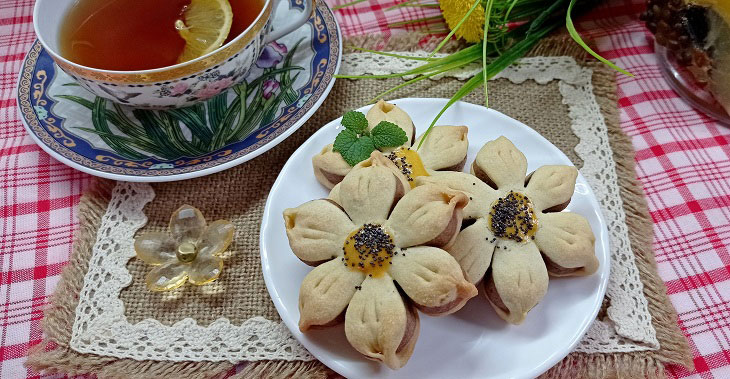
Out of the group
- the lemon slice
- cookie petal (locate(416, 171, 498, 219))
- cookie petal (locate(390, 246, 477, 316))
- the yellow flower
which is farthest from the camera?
the yellow flower

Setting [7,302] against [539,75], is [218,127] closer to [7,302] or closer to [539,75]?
[7,302]

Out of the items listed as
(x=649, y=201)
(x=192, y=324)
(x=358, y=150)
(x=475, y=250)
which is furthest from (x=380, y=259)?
(x=649, y=201)

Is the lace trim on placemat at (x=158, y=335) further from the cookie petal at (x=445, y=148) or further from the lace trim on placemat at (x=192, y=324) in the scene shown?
the cookie petal at (x=445, y=148)

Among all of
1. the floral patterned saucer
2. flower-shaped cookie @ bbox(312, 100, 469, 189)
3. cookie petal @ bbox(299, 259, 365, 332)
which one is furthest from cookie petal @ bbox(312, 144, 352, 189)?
cookie petal @ bbox(299, 259, 365, 332)

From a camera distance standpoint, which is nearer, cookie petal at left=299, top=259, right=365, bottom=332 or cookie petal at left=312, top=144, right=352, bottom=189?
cookie petal at left=299, top=259, right=365, bottom=332

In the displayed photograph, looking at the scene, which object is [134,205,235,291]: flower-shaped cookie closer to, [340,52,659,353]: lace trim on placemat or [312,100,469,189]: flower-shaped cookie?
[312,100,469,189]: flower-shaped cookie

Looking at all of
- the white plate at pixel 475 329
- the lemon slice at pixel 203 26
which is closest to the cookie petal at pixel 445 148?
the white plate at pixel 475 329
